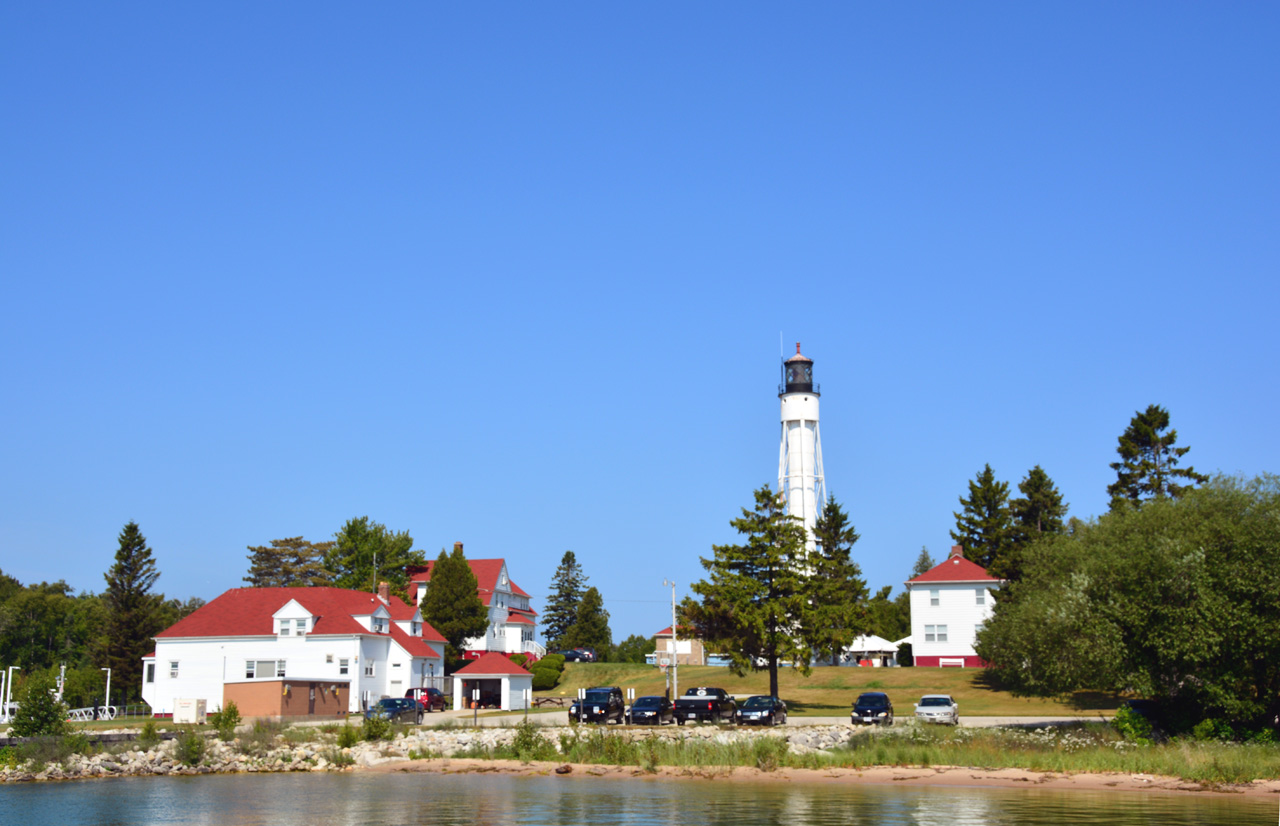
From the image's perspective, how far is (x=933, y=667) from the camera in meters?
81.1

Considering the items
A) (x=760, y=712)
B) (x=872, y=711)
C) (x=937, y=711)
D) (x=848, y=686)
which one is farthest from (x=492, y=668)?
(x=937, y=711)

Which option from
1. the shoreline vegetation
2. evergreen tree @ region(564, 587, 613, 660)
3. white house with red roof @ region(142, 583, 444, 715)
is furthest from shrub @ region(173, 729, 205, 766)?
evergreen tree @ region(564, 587, 613, 660)

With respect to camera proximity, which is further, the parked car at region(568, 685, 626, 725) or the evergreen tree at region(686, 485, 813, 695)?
the evergreen tree at region(686, 485, 813, 695)

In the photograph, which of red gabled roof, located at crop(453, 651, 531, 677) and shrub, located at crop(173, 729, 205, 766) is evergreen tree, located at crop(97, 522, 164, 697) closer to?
red gabled roof, located at crop(453, 651, 531, 677)

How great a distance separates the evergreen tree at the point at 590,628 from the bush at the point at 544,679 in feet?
76.2

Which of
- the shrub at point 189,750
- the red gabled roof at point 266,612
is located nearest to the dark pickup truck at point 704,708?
the shrub at point 189,750

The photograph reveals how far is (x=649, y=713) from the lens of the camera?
49219mm

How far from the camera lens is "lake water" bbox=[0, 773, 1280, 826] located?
24.1 m

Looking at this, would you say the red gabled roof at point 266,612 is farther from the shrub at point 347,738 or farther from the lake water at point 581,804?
the lake water at point 581,804

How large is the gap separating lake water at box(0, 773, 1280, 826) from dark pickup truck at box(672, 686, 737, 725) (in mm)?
15012

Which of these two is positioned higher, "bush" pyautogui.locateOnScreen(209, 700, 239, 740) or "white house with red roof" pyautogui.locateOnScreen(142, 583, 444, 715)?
"white house with red roof" pyautogui.locateOnScreen(142, 583, 444, 715)

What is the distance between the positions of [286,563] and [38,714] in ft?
259

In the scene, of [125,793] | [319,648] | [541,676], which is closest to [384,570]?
[541,676]

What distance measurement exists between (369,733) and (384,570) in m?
53.7
